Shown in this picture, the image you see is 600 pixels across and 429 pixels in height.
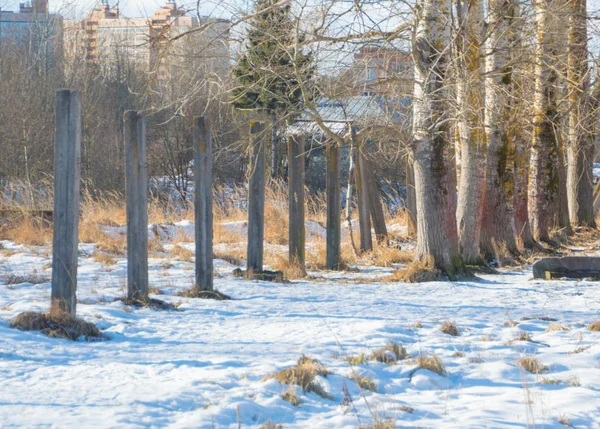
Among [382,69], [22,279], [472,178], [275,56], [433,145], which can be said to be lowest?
[22,279]

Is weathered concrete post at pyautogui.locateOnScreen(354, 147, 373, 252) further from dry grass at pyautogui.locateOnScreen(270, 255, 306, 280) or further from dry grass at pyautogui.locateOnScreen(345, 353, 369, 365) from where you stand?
dry grass at pyautogui.locateOnScreen(345, 353, 369, 365)

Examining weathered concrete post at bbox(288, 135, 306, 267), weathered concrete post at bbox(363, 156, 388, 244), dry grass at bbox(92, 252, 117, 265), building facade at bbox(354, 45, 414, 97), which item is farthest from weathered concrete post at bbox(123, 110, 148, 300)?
weathered concrete post at bbox(363, 156, 388, 244)

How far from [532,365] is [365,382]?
1.12 meters

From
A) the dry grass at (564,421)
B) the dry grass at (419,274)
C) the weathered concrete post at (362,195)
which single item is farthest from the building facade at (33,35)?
the dry grass at (564,421)

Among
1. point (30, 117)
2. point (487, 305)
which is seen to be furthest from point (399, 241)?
point (30, 117)

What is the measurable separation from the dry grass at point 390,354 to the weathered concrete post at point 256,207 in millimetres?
3601

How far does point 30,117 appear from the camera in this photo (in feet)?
80.7

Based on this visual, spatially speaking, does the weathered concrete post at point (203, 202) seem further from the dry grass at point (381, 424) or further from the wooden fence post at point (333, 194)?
the dry grass at point (381, 424)

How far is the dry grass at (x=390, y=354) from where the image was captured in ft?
14.7

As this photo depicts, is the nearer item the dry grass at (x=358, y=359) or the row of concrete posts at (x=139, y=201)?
the dry grass at (x=358, y=359)

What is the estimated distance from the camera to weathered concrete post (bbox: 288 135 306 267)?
9.13 m

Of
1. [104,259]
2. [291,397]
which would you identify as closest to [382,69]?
[104,259]

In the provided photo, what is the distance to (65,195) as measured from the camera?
16.2 ft

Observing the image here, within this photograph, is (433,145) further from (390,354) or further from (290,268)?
(390,354)
